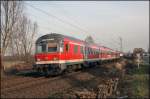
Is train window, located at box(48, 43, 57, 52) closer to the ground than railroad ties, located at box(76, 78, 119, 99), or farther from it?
farther from it

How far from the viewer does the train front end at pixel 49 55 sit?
1906 centimetres

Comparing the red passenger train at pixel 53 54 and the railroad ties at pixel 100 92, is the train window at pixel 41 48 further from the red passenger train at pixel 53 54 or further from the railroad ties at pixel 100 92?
the railroad ties at pixel 100 92

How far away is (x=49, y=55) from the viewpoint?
19266mm

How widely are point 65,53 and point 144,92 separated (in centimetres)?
829

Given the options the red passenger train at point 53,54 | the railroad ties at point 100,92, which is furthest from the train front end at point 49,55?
the railroad ties at point 100,92

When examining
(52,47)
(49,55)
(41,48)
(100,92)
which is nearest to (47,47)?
(52,47)

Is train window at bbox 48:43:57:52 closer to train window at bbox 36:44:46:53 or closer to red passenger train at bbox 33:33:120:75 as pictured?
red passenger train at bbox 33:33:120:75

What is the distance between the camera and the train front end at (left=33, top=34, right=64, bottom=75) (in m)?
19.1

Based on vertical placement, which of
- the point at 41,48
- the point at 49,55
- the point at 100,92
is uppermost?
the point at 41,48

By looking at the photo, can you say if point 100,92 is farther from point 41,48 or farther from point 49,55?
point 41,48

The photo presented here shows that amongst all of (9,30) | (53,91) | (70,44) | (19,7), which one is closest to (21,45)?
(19,7)

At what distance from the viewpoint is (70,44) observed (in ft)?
68.9

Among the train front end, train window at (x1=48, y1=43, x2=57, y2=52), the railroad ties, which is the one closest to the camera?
the railroad ties

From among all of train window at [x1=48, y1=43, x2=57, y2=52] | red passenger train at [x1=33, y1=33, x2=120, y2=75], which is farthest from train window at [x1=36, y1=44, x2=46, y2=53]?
train window at [x1=48, y1=43, x2=57, y2=52]
